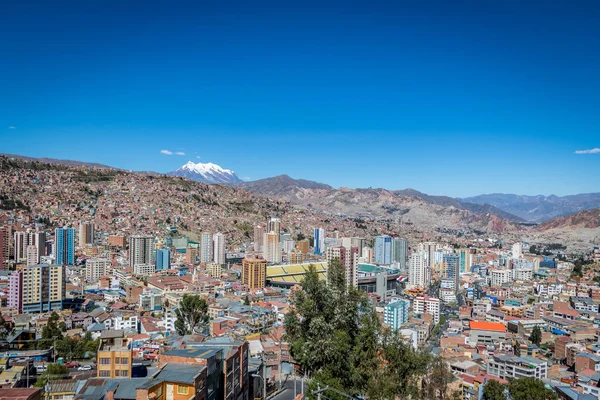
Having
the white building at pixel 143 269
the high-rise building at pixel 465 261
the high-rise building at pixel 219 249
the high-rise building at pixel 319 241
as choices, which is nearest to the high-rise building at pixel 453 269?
the high-rise building at pixel 465 261

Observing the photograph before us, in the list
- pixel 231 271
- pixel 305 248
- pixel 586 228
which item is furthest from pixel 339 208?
pixel 231 271

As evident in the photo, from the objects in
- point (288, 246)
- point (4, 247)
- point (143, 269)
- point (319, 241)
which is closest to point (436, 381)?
point (143, 269)

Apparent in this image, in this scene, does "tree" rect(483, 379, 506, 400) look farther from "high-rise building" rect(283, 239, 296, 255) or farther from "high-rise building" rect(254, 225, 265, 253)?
"high-rise building" rect(283, 239, 296, 255)

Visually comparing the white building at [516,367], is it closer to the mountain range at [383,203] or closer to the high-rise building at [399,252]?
the high-rise building at [399,252]

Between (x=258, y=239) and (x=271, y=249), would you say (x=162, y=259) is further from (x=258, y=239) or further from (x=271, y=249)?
(x=258, y=239)

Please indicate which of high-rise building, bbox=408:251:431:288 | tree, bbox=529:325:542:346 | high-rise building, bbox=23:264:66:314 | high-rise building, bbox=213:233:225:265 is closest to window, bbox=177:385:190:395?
high-rise building, bbox=23:264:66:314
